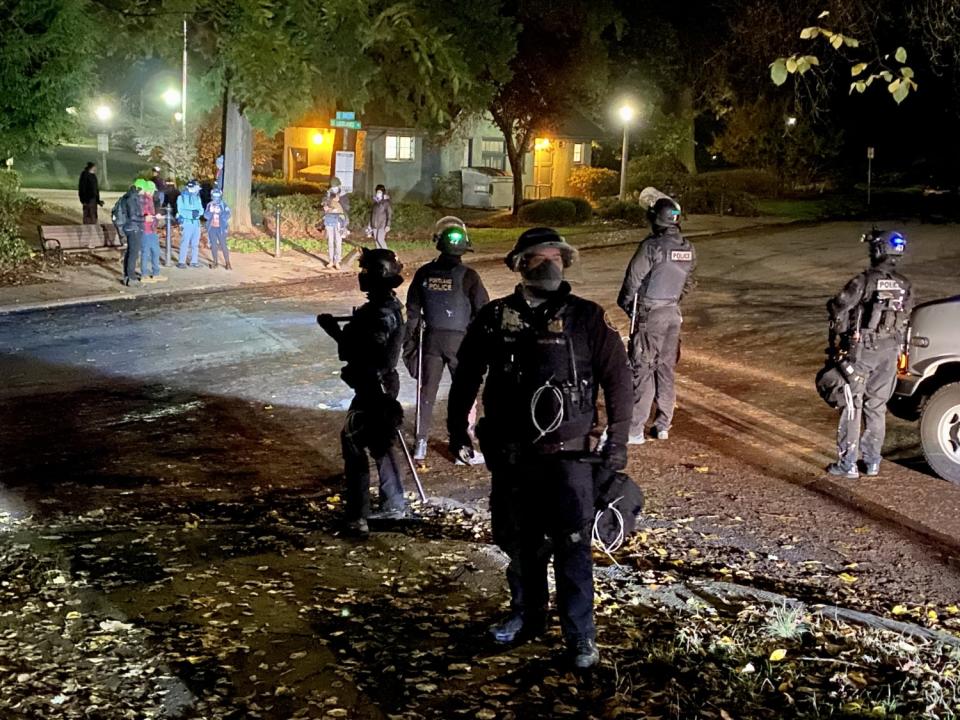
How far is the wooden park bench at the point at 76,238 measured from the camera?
67.4ft

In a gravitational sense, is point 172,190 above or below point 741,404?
above

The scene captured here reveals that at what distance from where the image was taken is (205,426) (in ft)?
31.3

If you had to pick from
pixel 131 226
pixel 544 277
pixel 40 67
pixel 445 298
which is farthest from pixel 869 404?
pixel 40 67

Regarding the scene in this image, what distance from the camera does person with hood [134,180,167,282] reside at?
17.9 metres

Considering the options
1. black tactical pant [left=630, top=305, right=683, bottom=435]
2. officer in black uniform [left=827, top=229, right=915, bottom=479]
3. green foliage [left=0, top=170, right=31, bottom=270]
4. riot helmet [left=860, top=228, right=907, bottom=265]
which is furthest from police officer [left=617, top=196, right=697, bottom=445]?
green foliage [left=0, top=170, right=31, bottom=270]

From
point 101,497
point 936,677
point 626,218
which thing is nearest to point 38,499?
point 101,497

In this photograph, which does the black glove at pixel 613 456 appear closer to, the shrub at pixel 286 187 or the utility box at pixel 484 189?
the shrub at pixel 286 187

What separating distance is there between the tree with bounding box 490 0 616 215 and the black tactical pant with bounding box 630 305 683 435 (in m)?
22.9

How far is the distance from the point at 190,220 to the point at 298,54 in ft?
14.8

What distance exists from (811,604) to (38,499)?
5.18m

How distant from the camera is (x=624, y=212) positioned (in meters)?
33.1

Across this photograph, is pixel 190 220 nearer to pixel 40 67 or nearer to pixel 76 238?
pixel 76 238

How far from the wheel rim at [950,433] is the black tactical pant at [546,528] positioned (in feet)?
15.6

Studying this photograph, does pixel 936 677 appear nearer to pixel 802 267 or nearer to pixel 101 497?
pixel 101 497
